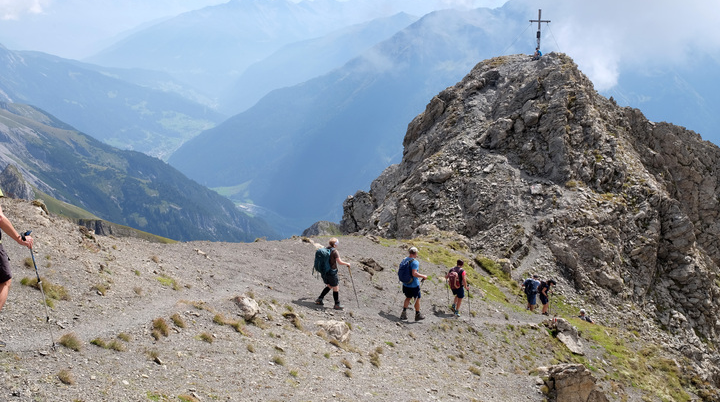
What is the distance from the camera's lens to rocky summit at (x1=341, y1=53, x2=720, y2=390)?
51.7 m

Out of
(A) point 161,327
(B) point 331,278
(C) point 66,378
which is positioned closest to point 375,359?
(B) point 331,278

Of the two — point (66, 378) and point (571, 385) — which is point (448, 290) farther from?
point (66, 378)

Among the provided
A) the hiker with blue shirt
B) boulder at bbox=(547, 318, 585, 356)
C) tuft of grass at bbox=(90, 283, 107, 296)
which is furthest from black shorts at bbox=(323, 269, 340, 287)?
the hiker with blue shirt

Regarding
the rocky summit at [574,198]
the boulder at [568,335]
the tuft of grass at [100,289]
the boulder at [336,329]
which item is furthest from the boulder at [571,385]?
Result: the rocky summit at [574,198]

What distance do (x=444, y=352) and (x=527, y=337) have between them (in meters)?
8.89

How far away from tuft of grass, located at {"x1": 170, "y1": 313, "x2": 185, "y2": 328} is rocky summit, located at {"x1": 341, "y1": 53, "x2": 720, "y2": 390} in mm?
38004

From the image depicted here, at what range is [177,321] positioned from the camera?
54.9 ft

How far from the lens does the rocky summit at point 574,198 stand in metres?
51.7

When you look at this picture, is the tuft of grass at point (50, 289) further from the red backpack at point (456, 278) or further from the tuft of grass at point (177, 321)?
the red backpack at point (456, 278)

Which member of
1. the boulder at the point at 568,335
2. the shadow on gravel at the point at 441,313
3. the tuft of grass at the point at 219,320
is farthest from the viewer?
the boulder at the point at 568,335

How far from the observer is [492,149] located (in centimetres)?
6519

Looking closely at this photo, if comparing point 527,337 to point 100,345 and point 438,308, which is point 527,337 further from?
point 100,345

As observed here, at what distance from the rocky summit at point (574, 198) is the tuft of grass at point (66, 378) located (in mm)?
42788

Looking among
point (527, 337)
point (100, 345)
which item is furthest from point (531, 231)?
point (100, 345)
